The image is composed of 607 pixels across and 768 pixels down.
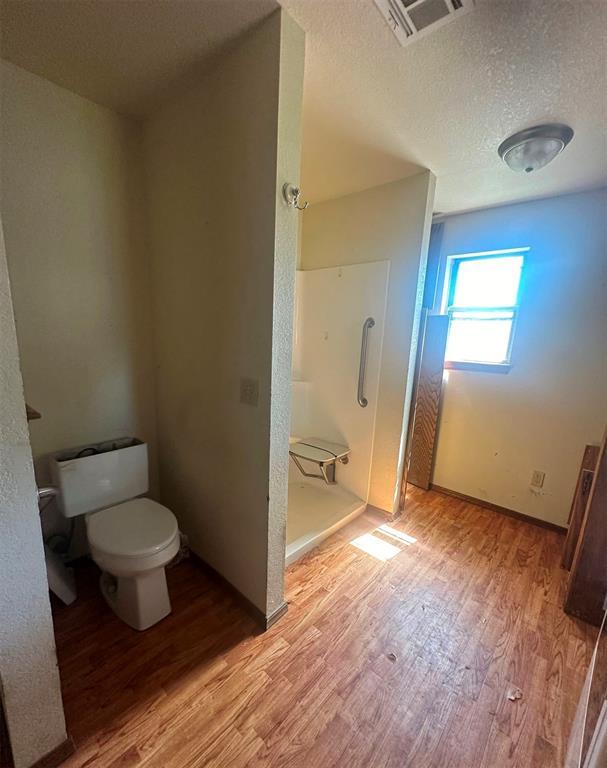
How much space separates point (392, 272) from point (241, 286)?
127cm

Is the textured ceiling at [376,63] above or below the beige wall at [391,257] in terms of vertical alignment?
above

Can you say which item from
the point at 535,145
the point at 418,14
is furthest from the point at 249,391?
the point at 535,145

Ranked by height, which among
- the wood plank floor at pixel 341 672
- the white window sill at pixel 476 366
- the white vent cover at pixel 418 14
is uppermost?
the white vent cover at pixel 418 14

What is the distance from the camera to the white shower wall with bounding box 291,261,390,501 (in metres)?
2.28

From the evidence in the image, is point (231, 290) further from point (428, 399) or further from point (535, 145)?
point (428, 399)

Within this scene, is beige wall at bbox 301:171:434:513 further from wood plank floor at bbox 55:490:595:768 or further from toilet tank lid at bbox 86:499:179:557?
toilet tank lid at bbox 86:499:179:557

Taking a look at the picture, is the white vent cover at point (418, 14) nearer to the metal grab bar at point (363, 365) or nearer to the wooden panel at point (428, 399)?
the metal grab bar at point (363, 365)

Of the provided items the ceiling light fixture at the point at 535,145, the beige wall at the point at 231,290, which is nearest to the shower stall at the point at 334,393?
the beige wall at the point at 231,290

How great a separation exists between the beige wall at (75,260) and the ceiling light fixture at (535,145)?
2.02 m

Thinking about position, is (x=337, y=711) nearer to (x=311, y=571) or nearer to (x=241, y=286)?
(x=311, y=571)

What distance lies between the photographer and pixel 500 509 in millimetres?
2521

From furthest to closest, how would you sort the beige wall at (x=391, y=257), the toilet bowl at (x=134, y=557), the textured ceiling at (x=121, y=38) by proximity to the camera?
the beige wall at (x=391, y=257) → the toilet bowl at (x=134, y=557) → the textured ceiling at (x=121, y=38)

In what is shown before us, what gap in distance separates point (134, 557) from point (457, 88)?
7.84ft

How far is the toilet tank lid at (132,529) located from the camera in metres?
1.32
